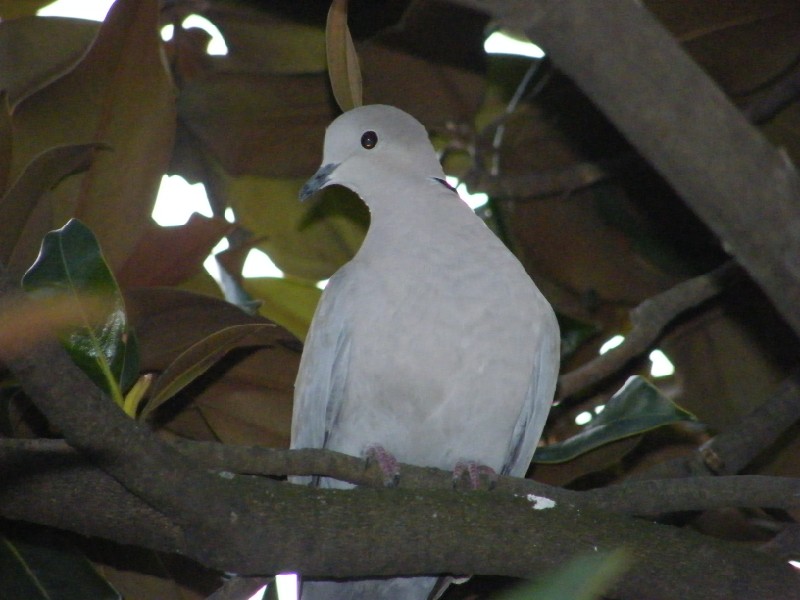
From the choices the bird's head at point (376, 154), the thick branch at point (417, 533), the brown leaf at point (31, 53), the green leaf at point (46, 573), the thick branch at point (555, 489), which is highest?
the brown leaf at point (31, 53)

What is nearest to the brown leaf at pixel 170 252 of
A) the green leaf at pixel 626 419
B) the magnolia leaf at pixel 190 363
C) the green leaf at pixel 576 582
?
the magnolia leaf at pixel 190 363

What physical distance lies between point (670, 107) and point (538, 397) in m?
1.22

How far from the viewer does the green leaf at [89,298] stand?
1.56m

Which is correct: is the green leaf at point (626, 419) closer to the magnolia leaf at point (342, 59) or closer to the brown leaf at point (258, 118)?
the magnolia leaf at point (342, 59)

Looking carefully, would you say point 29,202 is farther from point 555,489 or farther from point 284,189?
point 555,489

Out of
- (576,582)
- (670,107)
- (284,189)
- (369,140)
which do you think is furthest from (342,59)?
(576,582)

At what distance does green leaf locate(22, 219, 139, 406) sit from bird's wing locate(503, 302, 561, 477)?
78 centimetres

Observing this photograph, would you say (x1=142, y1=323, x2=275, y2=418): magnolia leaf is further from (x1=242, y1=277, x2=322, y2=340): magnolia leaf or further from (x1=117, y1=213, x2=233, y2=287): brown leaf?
(x1=242, y1=277, x2=322, y2=340): magnolia leaf

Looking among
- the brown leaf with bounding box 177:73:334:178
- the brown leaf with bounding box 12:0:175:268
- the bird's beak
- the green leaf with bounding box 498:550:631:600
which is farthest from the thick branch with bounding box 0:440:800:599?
the brown leaf with bounding box 177:73:334:178

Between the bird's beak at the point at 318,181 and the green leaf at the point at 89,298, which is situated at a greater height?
the bird's beak at the point at 318,181

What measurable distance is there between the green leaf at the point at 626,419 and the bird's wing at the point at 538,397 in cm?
9

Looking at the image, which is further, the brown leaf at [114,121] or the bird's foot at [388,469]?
the brown leaf at [114,121]

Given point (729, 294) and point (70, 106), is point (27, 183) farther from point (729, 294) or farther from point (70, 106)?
point (729, 294)

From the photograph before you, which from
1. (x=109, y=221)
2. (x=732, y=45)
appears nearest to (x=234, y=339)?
(x=109, y=221)
